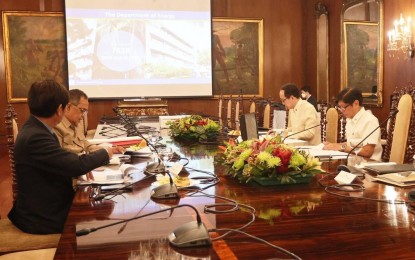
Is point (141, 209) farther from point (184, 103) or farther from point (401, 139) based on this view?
point (184, 103)

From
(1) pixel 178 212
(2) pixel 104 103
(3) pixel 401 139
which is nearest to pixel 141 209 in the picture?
(1) pixel 178 212

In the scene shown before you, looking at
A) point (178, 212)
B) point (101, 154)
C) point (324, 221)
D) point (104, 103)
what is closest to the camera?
point (324, 221)

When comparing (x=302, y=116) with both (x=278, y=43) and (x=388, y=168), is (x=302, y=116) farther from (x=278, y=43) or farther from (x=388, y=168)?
(x=278, y=43)

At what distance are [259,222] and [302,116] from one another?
3026 millimetres

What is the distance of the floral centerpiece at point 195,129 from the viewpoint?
3.43m

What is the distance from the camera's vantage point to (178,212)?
138 centimetres

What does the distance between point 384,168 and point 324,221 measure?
83cm

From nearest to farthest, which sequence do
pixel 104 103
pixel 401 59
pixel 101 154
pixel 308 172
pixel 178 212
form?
pixel 178 212
pixel 308 172
pixel 101 154
pixel 401 59
pixel 104 103

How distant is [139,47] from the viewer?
7.88m

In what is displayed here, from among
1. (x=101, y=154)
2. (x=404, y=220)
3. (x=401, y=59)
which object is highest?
(x=401, y=59)

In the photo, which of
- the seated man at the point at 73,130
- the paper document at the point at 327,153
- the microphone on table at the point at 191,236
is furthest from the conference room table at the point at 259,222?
the seated man at the point at 73,130

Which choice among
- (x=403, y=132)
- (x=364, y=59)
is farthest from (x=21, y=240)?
(x=364, y=59)

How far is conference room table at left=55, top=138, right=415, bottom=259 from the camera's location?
1037 millimetres

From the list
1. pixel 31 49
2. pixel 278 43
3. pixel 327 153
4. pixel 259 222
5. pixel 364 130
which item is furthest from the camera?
pixel 278 43
